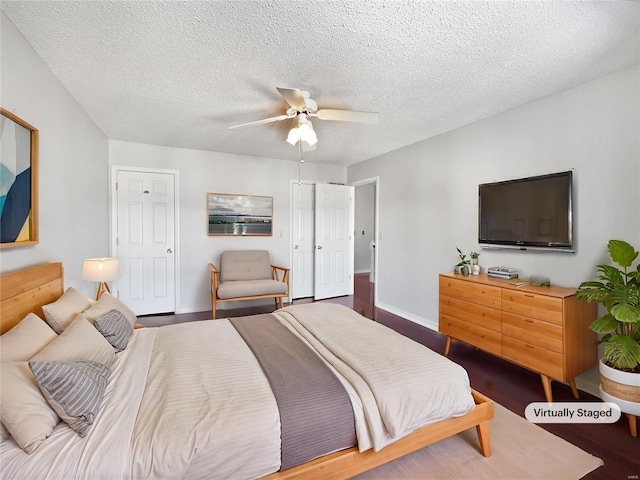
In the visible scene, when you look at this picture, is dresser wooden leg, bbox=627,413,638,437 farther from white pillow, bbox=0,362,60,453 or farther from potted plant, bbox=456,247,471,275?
white pillow, bbox=0,362,60,453

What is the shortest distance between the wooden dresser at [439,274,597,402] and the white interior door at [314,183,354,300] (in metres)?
2.67

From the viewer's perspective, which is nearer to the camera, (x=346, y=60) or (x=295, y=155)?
(x=346, y=60)

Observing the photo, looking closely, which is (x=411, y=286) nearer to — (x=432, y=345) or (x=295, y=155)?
(x=432, y=345)

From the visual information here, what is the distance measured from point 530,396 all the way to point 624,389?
563 mm

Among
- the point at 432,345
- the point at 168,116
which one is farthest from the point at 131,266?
the point at 432,345

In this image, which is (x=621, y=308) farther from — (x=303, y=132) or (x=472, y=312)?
(x=303, y=132)

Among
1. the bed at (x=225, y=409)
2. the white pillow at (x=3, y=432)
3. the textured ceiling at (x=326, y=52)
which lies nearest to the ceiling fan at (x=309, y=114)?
the textured ceiling at (x=326, y=52)

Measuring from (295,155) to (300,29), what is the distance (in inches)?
115

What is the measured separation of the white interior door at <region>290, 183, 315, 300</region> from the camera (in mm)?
5055

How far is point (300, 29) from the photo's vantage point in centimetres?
172

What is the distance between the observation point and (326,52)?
6.35ft

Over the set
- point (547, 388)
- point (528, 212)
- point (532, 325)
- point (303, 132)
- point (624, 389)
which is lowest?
point (547, 388)

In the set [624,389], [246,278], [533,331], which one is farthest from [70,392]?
[246,278]

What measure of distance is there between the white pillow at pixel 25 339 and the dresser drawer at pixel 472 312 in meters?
2.98
